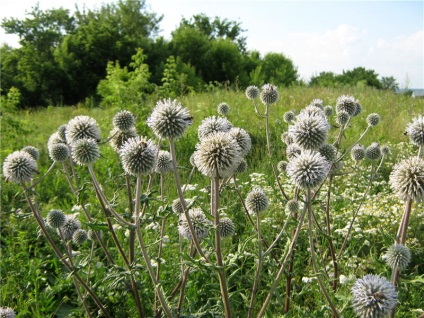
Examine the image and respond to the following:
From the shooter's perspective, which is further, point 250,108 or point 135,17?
point 135,17

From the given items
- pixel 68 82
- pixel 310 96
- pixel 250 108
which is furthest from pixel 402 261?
pixel 68 82

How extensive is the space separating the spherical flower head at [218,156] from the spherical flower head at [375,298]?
3.00 ft

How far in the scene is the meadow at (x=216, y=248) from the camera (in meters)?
2.34

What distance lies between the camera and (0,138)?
7.46 metres

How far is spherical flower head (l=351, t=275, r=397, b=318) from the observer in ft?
5.63

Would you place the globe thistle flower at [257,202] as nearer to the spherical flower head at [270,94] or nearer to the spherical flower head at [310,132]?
the spherical flower head at [310,132]

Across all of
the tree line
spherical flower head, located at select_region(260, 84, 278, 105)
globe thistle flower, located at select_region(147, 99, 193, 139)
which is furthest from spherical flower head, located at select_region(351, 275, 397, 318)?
the tree line

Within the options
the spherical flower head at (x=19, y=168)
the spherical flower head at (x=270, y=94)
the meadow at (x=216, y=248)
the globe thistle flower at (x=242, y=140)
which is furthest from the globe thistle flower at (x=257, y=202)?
the spherical flower head at (x=19, y=168)

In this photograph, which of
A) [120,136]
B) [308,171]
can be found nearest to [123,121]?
[120,136]

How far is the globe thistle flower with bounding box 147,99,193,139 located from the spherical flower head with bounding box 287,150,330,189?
698 millimetres

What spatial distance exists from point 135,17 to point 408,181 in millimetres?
28669

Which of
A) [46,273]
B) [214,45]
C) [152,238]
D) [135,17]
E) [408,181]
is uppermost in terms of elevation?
[135,17]

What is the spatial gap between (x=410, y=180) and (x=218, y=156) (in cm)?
107

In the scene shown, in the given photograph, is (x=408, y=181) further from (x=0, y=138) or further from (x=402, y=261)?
(x=0, y=138)
